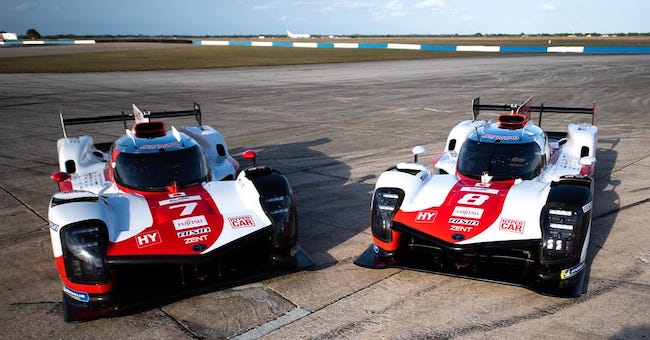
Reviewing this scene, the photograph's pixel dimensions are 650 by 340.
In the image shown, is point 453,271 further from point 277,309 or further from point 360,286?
point 277,309

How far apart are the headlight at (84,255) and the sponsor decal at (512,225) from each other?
4589 mm

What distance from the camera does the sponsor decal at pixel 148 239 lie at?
5895mm

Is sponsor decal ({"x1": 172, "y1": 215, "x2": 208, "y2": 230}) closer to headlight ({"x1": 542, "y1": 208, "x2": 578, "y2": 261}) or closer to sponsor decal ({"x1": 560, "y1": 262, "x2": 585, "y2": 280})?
headlight ({"x1": 542, "y1": 208, "x2": 578, "y2": 261})

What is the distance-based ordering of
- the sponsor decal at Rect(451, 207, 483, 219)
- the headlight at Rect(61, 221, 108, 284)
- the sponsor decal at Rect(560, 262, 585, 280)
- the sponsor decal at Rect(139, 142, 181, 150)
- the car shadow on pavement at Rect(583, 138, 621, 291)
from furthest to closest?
the sponsor decal at Rect(139, 142, 181, 150) → the car shadow on pavement at Rect(583, 138, 621, 291) → the sponsor decal at Rect(451, 207, 483, 219) → the sponsor decal at Rect(560, 262, 585, 280) → the headlight at Rect(61, 221, 108, 284)

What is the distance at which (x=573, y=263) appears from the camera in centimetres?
589

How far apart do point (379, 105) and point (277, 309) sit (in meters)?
17.6

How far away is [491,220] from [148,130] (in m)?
5.61

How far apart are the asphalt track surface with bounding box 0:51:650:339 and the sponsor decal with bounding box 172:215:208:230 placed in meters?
0.84

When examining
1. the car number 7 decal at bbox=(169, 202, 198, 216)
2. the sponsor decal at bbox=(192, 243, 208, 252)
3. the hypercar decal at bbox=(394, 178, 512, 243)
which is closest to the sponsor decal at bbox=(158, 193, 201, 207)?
the car number 7 decal at bbox=(169, 202, 198, 216)

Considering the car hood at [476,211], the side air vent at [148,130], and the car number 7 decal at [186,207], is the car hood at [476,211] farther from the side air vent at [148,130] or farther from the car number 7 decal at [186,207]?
the side air vent at [148,130]

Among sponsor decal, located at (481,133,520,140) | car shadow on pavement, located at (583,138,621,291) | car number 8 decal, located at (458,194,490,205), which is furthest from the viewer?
sponsor decal, located at (481,133,520,140)

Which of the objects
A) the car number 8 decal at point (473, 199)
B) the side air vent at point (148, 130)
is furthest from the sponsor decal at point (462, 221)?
the side air vent at point (148, 130)

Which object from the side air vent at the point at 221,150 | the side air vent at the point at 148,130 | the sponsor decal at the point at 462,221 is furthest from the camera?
the side air vent at the point at 221,150

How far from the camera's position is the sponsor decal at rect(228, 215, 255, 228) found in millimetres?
6398
